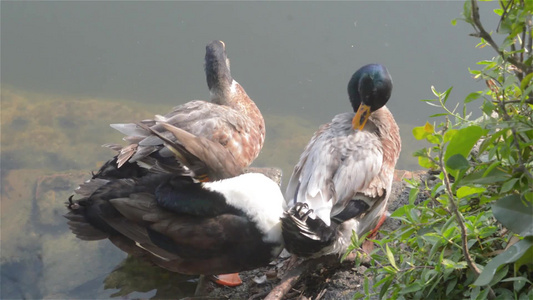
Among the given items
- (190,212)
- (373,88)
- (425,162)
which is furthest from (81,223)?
(425,162)

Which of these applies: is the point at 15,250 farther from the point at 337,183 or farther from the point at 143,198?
the point at 337,183

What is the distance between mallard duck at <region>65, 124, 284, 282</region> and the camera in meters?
2.82

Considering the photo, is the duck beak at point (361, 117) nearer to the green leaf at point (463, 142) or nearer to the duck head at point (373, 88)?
the duck head at point (373, 88)

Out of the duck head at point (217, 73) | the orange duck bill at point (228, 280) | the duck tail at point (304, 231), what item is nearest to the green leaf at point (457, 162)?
the duck tail at point (304, 231)

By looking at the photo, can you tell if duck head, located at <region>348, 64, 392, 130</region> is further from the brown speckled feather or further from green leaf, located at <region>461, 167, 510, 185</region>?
green leaf, located at <region>461, 167, 510, 185</region>

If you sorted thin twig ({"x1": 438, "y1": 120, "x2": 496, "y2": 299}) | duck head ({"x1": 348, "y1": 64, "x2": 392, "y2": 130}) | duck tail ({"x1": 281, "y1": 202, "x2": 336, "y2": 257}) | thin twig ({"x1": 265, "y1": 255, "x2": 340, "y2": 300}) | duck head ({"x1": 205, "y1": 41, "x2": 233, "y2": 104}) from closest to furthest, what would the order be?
thin twig ({"x1": 438, "y1": 120, "x2": 496, "y2": 299}) → duck tail ({"x1": 281, "y1": 202, "x2": 336, "y2": 257}) → thin twig ({"x1": 265, "y1": 255, "x2": 340, "y2": 300}) → duck head ({"x1": 348, "y1": 64, "x2": 392, "y2": 130}) → duck head ({"x1": 205, "y1": 41, "x2": 233, "y2": 104})

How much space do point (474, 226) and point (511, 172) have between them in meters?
0.22

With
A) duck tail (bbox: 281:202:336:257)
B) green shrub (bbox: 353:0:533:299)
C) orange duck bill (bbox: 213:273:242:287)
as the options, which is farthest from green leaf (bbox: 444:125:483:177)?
orange duck bill (bbox: 213:273:242:287)

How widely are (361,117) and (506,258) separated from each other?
8.19 ft

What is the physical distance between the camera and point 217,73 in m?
5.09

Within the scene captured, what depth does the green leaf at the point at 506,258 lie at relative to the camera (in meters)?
1.25

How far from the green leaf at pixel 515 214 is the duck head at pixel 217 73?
384 centimetres

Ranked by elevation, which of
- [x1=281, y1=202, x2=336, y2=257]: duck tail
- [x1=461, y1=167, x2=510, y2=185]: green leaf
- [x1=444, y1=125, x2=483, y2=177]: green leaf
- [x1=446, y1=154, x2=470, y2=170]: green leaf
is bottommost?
[x1=281, y1=202, x2=336, y2=257]: duck tail

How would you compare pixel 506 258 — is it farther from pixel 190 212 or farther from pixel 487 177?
pixel 190 212
